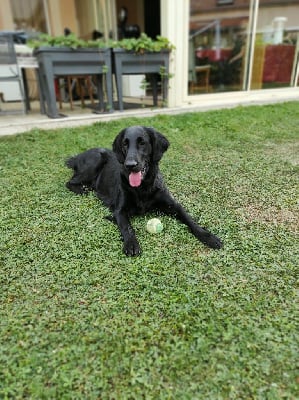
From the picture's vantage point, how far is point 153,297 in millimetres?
1666

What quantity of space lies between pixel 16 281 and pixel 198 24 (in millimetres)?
6977

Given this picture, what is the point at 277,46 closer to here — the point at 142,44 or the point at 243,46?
the point at 243,46

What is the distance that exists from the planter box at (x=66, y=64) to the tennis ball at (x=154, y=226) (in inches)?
143

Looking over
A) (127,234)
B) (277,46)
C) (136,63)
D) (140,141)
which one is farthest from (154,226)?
(277,46)

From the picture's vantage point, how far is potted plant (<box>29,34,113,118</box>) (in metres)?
4.86

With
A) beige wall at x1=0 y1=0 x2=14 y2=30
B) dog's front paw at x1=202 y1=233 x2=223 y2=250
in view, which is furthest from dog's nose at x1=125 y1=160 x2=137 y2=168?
beige wall at x1=0 y1=0 x2=14 y2=30

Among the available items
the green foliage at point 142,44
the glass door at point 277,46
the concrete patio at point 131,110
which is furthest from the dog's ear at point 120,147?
the glass door at point 277,46

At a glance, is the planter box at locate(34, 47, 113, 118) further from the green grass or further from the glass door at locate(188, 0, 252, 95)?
the green grass

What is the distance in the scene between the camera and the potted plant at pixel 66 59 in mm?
4855

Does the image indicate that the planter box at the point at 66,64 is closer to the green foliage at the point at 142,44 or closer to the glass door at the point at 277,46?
the green foliage at the point at 142,44

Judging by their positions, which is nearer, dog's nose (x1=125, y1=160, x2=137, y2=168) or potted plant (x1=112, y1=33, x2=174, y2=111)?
dog's nose (x1=125, y1=160, x2=137, y2=168)

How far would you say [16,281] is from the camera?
1812 mm

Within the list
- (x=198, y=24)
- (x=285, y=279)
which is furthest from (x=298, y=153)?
(x=198, y=24)

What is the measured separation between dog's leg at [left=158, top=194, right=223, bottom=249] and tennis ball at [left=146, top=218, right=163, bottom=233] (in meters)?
0.19
